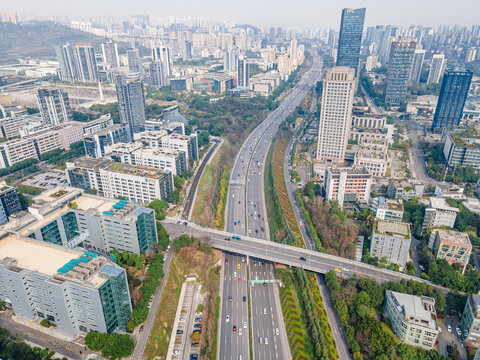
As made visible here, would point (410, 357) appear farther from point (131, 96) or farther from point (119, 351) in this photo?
point (131, 96)

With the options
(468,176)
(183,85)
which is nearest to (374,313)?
(468,176)

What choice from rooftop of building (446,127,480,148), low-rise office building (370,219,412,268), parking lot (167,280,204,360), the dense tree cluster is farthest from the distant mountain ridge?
low-rise office building (370,219,412,268)

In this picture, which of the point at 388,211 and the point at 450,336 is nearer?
the point at 450,336

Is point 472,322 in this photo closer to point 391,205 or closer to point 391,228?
point 391,228

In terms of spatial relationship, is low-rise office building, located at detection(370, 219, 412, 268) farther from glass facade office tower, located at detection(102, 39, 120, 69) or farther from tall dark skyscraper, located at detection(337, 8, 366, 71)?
glass facade office tower, located at detection(102, 39, 120, 69)

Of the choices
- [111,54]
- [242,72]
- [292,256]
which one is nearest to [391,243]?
[292,256]

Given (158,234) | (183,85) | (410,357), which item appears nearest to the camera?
(410,357)

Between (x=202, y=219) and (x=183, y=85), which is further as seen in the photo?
(x=183, y=85)

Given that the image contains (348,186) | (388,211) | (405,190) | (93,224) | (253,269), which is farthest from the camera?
(405,190)
